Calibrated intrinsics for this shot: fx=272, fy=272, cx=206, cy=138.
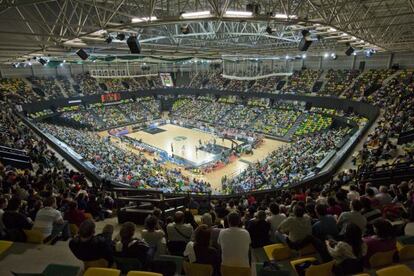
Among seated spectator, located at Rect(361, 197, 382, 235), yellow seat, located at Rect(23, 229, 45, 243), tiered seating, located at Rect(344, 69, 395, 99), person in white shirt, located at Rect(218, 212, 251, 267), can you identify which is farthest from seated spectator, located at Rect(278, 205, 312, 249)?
tiered seating, located at Rect(344, 69, 395, 99)

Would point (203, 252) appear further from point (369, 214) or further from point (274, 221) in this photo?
point (369, 214)

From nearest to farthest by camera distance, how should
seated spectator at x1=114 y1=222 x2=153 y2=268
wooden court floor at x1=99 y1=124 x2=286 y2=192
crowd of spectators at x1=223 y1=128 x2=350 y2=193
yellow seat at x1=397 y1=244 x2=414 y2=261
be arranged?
seated spectator at x1=114 y1=222 x2=153 y2=268, yellow seat at x1=397 y1=244 x2=414 y2=261, crowd of spectators at x1=223 y1=128 x2=350 y2=193, wooden court floor at x1=99 y1=124 x2=286 y2=192

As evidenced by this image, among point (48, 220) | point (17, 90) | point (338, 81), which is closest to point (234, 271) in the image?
point (48, 220)

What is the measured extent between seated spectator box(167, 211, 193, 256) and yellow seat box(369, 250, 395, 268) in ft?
9.19

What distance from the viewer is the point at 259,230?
197 inches

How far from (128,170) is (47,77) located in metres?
31.6

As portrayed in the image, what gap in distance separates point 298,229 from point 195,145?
28.7 metres

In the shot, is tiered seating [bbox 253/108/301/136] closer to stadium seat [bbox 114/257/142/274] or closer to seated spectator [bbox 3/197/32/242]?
seated spectator [bbox 3/197/32/242]

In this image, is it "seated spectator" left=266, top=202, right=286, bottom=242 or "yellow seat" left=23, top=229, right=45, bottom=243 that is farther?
"seated spectator" left=266, top=202, right=286, bottom=242

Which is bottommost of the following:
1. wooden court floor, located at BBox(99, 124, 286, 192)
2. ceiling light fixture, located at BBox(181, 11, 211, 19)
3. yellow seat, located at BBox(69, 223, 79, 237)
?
wooden court floor, located at BBox(99, 124, 286, 192)

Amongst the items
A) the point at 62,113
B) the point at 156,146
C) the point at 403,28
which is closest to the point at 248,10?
the point at 403,28

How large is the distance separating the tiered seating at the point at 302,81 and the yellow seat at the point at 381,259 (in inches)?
1445

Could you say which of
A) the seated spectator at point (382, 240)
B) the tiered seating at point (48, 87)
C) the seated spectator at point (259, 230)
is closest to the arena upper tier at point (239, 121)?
the tiered seating at point (48, 87)

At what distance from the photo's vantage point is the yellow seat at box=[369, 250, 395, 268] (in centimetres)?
399
